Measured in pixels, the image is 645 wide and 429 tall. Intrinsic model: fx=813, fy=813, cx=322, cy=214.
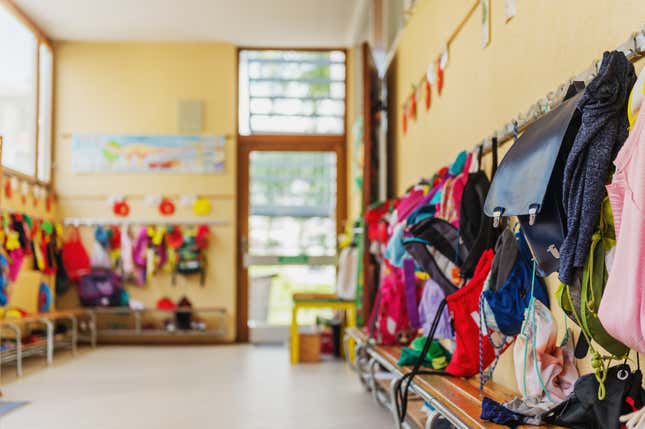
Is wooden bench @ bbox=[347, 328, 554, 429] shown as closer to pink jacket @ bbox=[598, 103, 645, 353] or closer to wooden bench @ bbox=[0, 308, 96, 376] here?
pink jacket @ bbox=[598, 103, 645, 353]

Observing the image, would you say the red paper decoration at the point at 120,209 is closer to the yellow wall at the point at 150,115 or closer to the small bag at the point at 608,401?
the yellow wall at the point at 150,115

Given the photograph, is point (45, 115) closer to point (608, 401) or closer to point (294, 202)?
point (294, 202)

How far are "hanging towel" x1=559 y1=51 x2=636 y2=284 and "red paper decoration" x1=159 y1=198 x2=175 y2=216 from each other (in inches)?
317

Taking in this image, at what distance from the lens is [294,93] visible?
1013 cm

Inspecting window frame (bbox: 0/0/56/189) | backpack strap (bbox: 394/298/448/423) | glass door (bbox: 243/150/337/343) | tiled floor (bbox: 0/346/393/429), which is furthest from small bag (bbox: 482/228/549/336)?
glass door (bbox: 243/150/337/343)

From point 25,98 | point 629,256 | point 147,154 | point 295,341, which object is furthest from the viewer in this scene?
point 147,154

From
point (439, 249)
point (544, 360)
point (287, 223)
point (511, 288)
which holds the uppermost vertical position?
point (287, 223)

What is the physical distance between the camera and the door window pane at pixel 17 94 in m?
8.23

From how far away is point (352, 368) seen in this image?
721 centimetres

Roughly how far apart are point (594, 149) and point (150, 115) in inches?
330

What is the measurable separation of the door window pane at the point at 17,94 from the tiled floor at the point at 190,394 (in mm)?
2290

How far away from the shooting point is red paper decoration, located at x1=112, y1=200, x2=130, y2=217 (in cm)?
976

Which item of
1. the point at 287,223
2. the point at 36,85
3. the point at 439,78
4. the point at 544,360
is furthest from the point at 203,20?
the point at 544,360

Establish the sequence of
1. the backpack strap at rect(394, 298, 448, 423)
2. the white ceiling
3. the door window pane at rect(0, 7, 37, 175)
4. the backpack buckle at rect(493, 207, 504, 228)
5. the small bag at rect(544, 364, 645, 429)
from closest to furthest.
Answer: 1. the small bag at rect(544, 364, 645, 429)
2. the backpack buckle at rect(493, 207, 504, 228)
3. the backpack strap at rect(394, 298, 448, 423)
4. the door window pane at rect(0, 7, 37, 175)
5. the white ceiling
